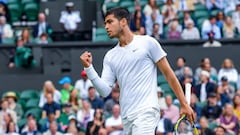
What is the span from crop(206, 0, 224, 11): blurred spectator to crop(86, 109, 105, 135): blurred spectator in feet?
19.7

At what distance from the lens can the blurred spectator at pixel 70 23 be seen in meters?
20.9

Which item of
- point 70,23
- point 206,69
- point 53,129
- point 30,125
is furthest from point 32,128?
point 70,23

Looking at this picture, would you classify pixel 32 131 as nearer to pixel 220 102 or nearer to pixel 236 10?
pixel 220 102

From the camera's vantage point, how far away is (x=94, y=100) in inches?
645

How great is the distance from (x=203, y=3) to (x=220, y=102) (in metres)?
5.05

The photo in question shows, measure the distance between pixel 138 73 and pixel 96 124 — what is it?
709 centimetres

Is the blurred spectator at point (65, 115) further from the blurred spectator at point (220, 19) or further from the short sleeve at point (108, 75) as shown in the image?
the short sleeve at point (108, 75)

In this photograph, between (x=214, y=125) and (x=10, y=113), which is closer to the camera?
(x=214, y=125)

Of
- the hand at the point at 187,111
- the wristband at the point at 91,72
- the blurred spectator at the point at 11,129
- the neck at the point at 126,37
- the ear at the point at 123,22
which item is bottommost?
the blurred spectator at the point at 11,129

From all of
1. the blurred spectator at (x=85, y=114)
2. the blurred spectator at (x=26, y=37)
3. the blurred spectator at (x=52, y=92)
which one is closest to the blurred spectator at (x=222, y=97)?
the blurred spectator at (x=85, y=114)

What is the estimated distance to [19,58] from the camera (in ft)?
64.4

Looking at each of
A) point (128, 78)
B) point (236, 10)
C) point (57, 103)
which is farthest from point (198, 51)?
point (128, 78)

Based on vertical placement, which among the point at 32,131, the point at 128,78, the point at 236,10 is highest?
the point at 128,78

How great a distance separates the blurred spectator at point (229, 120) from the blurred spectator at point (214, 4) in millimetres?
5736
